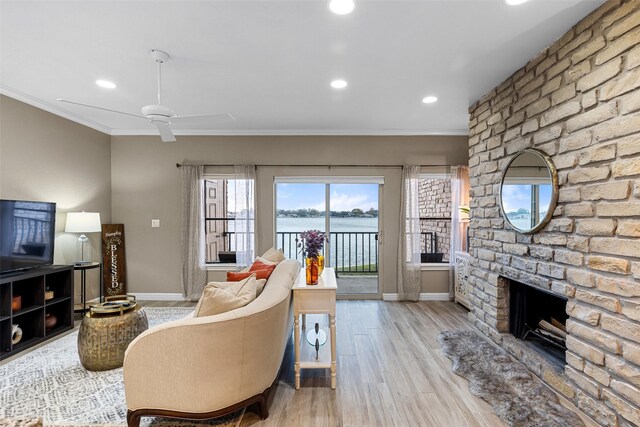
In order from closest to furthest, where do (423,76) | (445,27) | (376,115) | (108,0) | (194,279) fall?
(108,0)
(445,27)
(423,76)
(376,115)
(194,279)

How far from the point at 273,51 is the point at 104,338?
9.25 feet

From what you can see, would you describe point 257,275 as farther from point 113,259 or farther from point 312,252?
point 113,259

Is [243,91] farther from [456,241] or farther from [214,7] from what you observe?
[456,241]

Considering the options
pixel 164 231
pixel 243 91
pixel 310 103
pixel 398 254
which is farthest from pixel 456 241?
pixel 164 231

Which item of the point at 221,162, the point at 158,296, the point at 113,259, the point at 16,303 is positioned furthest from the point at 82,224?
the point at 221,162

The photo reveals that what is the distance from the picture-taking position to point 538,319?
9.85ft

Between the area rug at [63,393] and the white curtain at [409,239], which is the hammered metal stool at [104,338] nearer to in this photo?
the area rug at [63,393]

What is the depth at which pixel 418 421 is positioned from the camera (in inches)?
81.1

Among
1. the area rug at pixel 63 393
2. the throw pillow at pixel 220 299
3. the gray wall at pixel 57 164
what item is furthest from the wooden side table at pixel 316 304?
the gray wall at pixel 57 164

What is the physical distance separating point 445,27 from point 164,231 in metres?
4.69

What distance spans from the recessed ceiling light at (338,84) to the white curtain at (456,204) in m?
2.57

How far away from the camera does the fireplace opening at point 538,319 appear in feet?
8.92

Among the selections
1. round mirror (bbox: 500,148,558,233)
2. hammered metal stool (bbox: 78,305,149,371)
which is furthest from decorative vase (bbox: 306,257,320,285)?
round mirror (bbox: 500,148,558,233)

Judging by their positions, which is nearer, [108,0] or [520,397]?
[108,0]
